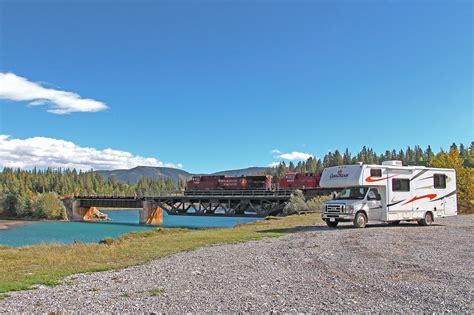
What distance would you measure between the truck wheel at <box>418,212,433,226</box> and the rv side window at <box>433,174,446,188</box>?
2165 mm

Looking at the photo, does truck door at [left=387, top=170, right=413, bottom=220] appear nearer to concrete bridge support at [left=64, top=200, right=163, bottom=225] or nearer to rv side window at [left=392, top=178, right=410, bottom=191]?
rv side window at [left=392, top=178, right=410, bottom=191]

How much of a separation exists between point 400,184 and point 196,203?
225ft

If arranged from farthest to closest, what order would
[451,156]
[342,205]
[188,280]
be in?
[451,156], [342,205], [188,280]

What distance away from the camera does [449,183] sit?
105ft

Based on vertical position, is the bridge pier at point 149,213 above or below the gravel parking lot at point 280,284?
below

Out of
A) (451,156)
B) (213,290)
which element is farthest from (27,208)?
(213,290)

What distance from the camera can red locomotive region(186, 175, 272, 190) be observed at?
90250mm

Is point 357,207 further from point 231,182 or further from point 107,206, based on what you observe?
point 107,206

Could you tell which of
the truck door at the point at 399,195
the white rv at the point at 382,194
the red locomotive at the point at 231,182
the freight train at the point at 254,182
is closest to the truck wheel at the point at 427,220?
the white rv at the point at 382,194

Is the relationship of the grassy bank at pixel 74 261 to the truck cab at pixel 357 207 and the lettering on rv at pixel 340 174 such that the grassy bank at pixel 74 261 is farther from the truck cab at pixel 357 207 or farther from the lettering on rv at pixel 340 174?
the lettering on rv at pixel 340 174

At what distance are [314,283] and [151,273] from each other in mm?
5235

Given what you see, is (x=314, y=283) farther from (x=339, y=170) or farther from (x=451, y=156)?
(x=451, y=156)

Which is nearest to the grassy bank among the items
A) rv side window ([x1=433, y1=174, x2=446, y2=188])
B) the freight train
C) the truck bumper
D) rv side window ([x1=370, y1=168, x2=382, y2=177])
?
the truck bumper

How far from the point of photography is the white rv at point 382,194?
91.3 ft
